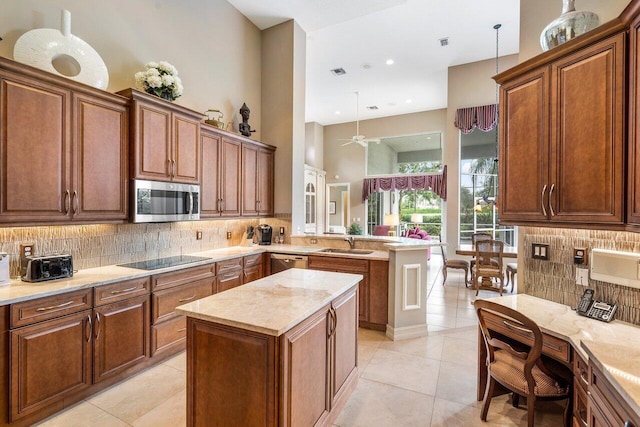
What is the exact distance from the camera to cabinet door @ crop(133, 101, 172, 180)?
9.20 ft

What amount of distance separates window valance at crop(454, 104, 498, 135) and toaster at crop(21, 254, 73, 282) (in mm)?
7386

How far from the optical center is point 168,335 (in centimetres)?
288

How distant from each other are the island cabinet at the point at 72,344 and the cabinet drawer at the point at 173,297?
9 centimetres

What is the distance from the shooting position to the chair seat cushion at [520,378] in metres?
1.79

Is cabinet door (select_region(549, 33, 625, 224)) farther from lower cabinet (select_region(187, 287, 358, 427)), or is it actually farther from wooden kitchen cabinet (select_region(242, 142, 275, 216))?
wooden kitchen cabinet (select_region(242, 142, 275, 216))

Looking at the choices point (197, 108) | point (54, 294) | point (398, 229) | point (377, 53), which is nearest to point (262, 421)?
point (54, 294)

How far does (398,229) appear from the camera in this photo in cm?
1005

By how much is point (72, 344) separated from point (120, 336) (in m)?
0.34

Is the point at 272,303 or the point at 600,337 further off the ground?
the point at 272,303

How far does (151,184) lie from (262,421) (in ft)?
8.01

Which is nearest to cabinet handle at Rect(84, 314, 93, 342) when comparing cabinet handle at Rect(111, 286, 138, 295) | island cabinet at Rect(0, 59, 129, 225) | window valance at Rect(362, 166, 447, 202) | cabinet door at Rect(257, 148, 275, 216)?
cabinet handle at Rect(111, 286, 138, 295)

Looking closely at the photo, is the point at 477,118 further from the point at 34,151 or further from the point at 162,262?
the point at 34,151

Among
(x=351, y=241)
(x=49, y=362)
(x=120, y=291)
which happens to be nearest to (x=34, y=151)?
(x=120, y=291)

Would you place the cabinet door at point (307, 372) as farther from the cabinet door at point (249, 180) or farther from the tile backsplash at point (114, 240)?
the cabinet door at point (249, 180)
